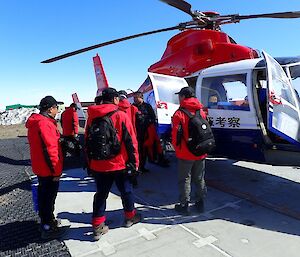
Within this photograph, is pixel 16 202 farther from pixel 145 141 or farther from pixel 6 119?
pixel 6 119

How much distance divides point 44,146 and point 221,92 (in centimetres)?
337

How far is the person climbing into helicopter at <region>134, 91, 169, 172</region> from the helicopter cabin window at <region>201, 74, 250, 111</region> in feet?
3.99

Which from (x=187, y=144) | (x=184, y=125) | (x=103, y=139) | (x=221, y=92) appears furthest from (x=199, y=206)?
(x=221, y=92)

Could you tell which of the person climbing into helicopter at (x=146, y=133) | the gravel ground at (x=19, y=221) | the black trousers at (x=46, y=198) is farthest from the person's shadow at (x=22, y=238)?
the person climbing into helicopter at (x=146, y=133)

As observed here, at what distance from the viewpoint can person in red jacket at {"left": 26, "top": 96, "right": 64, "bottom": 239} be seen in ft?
11.0

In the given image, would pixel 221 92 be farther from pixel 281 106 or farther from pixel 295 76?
pixel 281 106

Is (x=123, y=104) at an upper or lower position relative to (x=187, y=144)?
upper

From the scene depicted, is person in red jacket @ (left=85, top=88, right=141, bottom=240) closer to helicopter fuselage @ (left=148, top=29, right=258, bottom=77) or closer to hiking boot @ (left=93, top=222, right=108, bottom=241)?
hiking boot @ (left=93, top=222, right=108, bottom=241)

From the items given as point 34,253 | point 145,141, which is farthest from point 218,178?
point 34,253

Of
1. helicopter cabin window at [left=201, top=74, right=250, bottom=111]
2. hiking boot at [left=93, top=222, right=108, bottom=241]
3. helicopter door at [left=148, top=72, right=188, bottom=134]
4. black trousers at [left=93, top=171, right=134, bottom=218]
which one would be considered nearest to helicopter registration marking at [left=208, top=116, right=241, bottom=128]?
helicopter cabin window at [left=201, top=74, right=250, bottom=111]

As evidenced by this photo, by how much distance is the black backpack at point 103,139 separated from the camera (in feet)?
10.7

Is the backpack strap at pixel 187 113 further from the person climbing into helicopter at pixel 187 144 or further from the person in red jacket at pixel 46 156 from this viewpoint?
the person in red jacket at pixel 46 156

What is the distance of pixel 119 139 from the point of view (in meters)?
3.41

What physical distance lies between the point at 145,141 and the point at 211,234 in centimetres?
304
